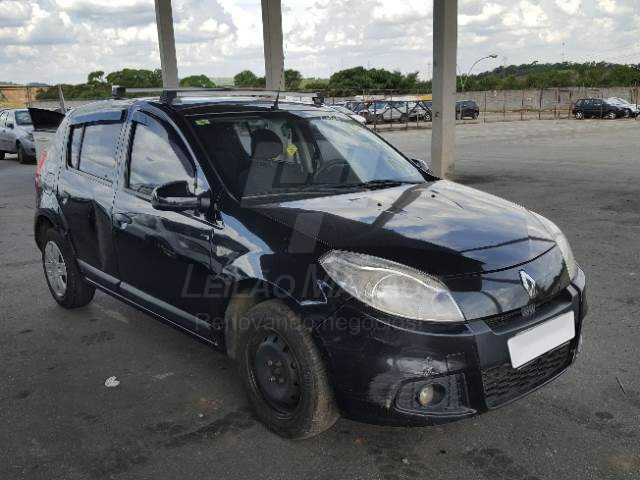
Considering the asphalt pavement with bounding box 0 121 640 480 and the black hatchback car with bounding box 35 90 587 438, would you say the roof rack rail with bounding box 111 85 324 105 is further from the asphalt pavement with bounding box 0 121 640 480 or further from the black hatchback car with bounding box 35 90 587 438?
the asphalt pavement with bounding box 0 121 640 480

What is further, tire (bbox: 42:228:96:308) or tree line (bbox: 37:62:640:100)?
tree line (bbox: 37:62:640:100)

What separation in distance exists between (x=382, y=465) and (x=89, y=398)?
1745 millimetres

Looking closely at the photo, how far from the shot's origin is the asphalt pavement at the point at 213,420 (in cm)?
274

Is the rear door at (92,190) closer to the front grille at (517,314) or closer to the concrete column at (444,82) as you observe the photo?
the front grille at (517,314)

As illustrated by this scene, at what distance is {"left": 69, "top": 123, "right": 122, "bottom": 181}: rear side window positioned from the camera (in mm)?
4027

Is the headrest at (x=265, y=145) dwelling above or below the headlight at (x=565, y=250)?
above

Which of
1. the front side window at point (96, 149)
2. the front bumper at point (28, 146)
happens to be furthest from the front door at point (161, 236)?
the front bumper at point (28, 146)

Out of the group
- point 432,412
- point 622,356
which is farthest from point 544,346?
point 622,356

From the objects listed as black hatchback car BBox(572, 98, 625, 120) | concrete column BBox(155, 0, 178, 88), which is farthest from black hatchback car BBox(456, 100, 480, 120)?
concrete column BBox(155, 0, 178, 88)

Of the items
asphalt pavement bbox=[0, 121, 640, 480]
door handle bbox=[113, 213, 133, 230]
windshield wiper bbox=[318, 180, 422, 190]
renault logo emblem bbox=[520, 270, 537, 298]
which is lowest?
asphalt pavement bbox=[0, 121, 640, 480]

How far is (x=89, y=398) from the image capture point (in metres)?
3.47

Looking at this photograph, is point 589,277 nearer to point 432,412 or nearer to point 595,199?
point 432,412

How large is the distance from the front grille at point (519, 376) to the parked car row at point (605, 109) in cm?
3978

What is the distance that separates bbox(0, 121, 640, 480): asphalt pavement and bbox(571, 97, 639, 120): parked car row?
37.0 m
